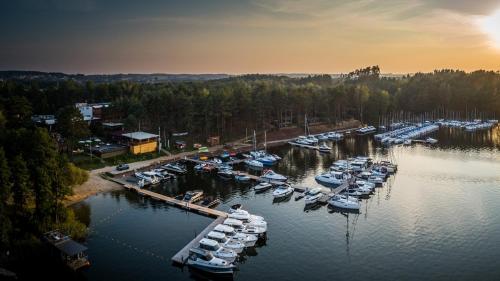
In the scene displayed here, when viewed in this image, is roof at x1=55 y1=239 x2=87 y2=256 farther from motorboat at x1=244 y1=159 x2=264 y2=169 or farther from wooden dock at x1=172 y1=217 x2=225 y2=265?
motorboat at x1=244 y1=159 x2=264 y2=169

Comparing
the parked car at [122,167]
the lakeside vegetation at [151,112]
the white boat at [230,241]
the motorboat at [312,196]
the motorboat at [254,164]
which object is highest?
the lakeside vegetation at [151,112]

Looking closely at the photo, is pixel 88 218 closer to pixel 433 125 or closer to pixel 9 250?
pixel 9 250

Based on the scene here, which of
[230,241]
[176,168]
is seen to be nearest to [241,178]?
[176,168]

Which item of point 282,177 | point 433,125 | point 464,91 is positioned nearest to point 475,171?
point 282,177

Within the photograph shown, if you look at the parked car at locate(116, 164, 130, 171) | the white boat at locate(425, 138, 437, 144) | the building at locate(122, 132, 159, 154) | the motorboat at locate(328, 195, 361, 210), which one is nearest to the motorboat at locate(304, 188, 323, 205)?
the motorboat at locate(328, 195, 361, 210)

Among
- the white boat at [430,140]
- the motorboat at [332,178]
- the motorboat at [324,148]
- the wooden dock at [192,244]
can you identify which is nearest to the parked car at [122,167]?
the wooden dock at [192,244]

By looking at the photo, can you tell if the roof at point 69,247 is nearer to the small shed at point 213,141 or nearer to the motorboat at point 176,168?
the motorboat at point 176,168

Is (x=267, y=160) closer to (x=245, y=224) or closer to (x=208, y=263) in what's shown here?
(x=245, y=224)
